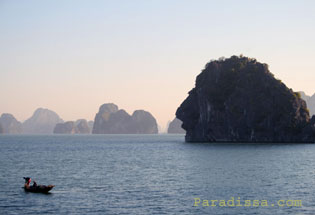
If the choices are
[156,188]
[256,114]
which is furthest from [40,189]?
[256,114]

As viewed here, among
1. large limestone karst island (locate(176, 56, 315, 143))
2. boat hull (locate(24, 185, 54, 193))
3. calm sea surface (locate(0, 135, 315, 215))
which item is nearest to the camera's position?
calm sea surface (locate(0, 135, 315, 215))

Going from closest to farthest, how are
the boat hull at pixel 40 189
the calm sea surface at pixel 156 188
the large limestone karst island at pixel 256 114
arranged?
the calm sea surface at pixel 156 188 → the boat hull at pixel 40 189 → the large limestone karst island at pixel 256 114

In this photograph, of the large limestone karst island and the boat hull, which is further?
the large limestone karst island

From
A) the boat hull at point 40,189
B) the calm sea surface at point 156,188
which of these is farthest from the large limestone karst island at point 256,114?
the boat hull at point 40,189

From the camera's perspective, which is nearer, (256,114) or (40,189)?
(40,189)

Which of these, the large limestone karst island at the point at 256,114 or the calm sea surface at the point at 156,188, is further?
the large limestone karst island at the point at 256,114

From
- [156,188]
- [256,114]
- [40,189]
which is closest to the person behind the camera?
[40,189]

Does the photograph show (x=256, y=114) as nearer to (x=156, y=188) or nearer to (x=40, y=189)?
(x=156, y=188)

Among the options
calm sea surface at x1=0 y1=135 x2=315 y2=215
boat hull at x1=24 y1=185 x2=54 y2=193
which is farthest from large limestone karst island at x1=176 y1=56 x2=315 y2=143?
boat hull at x1=24 y1=185 x2=54 y2=193

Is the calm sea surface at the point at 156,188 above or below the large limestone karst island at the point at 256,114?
below

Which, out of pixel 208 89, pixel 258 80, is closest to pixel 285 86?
pixel 258 80

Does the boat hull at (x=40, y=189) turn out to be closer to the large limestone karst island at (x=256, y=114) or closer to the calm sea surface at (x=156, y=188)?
the calm sea surface at (x=156, y=188)

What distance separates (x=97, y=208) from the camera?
45125mm

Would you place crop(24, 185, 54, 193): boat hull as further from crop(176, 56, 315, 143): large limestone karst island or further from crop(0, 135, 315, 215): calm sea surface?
crop(176, 56, 315, 143): large limestone karst island
